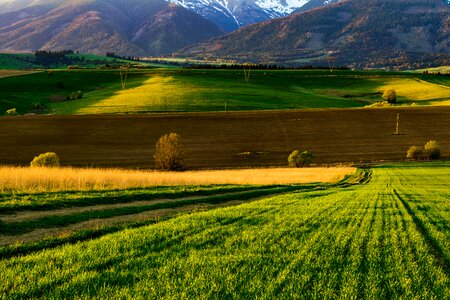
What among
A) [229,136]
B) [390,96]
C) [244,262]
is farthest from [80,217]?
[390,96]

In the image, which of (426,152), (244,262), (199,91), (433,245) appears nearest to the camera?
(244,262)

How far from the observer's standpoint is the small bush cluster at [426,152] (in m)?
75.6

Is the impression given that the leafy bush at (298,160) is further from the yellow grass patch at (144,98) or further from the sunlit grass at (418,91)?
the sunlit grass at (418,91)

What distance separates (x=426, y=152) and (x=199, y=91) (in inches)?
3235

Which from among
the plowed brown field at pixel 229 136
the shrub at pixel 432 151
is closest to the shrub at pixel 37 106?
the plowed brown field at pixel 229 136

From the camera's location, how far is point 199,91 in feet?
472

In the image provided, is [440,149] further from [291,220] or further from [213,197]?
[291,220]

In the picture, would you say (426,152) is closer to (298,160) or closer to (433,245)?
(298,160)

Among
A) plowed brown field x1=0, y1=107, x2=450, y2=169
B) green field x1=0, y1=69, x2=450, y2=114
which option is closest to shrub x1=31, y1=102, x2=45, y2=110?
green field x1=0, y1=69, x2=450, y2=114

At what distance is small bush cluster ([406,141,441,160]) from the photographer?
75.6 metres

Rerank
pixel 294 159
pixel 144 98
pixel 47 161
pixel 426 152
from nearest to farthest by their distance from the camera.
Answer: pixel 47 161 → pixel 294 159 → pixel 426 152 → pixel 144 98

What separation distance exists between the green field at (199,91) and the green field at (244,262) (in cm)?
9896

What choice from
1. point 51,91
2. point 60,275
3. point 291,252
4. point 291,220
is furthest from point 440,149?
point 51,91

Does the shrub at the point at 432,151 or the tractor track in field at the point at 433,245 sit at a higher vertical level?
the tractor track in field at the point at 433,245
